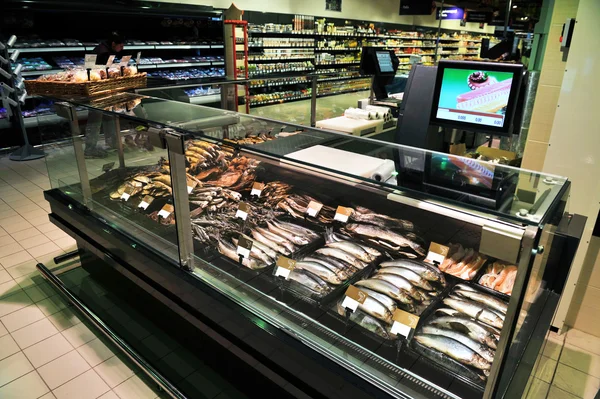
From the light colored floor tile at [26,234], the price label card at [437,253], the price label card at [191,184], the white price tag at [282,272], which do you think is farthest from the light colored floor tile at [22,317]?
the price label card at [437,253]

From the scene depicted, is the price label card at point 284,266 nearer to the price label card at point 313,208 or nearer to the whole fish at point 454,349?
the price label card at point 313,208

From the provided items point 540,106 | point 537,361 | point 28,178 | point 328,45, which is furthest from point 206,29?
point 537,361

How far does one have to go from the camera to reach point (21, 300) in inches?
116

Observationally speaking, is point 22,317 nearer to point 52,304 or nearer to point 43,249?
point 52,304

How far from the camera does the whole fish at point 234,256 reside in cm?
188

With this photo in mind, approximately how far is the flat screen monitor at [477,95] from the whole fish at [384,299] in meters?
1.34

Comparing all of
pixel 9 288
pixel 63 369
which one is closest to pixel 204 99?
pixel 9 288

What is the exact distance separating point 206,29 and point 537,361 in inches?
343

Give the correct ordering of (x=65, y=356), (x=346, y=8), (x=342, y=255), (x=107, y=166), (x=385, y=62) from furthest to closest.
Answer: (x=346, y=8)
(x=385, y=62)
(x=107, y=166)
(x=65, y=356)
(x=342, y=255)

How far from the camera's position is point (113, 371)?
230cm

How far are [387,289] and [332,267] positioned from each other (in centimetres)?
28

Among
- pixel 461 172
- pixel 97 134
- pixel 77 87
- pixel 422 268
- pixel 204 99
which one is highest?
pixel 77 87

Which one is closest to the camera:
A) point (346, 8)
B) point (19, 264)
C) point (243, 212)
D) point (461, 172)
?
point (461, 172)

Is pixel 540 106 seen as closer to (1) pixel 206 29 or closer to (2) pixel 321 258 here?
(2) pixel 321 258
